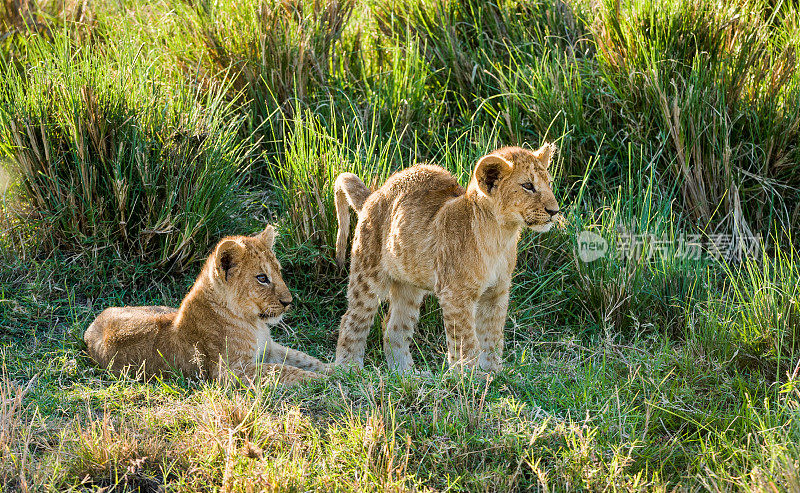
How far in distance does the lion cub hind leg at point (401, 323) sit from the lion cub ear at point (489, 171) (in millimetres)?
934

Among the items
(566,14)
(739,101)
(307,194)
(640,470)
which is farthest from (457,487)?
(566,14)

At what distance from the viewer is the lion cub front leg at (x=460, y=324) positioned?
4500 millimetres

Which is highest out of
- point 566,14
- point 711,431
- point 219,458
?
point 566,14

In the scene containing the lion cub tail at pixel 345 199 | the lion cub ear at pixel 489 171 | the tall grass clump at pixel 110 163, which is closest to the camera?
the lion cub ear at pixel 489 171

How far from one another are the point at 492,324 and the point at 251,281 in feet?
4.15

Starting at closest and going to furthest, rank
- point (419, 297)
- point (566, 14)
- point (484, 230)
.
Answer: point (484, 230) → point (419, 297) → point (566, 14)

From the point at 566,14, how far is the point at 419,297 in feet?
9.78

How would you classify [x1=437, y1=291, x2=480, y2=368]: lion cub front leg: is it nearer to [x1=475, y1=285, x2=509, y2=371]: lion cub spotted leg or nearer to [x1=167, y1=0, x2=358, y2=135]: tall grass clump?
[x1=475, y1=285, x2=509, y2=371]: lion cub spotted leg

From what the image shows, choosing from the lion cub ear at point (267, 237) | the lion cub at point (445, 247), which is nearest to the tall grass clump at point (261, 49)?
the lion cub at point (445, 247)

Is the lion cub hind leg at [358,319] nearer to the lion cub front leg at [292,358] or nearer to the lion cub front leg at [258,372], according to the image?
the lion cub front leg at [292,358]

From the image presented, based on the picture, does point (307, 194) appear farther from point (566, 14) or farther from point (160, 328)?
point (566, 14)

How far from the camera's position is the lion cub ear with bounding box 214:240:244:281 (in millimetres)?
4469

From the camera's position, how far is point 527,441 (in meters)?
3.78

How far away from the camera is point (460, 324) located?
4.51 metres
